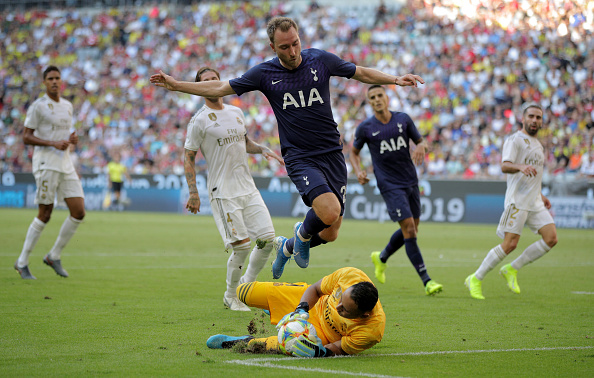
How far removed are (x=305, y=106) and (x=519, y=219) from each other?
436cm

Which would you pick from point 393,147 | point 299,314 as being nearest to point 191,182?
point 299,314

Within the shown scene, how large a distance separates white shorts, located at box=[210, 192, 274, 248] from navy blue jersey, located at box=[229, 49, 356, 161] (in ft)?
4.74

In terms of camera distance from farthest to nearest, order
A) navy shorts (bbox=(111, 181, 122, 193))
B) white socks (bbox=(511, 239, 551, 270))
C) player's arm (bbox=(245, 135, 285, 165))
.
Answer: navy shorts (bbox=(111, 181, 122, 193)) < white socks (bbox=(511, 239, 551, 270)) < player's arm (bbox=(245, 135, 285, 165))


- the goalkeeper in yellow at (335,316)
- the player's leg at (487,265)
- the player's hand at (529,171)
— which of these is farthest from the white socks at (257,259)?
the player's hand at (529,171)

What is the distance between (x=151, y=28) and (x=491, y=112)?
21.3m

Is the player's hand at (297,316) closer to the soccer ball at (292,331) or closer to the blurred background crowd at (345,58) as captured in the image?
the soccer ball at (292,331)

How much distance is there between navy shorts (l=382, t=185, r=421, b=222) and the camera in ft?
33.7

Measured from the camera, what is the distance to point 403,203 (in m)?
10.3

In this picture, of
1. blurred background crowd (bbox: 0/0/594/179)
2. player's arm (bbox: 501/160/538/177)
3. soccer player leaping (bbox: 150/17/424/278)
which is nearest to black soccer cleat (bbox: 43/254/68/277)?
soccer player leaping (bbox: 150/17/424/278)

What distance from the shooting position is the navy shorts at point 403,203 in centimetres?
1028

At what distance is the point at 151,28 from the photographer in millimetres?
41719

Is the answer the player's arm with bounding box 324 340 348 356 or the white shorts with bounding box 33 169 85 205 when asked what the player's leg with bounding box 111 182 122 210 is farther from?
the player's arm with bounding box 324 340 348 356

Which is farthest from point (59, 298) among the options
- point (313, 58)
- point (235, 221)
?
point (313, 58)

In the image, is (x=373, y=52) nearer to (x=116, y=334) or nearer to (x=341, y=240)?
(x=341, y=240)
